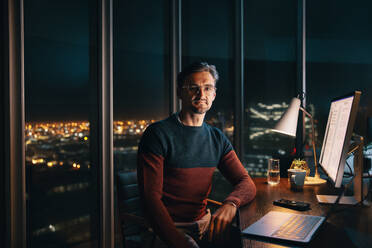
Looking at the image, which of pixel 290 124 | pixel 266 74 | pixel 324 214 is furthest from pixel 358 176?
pixel 266 74

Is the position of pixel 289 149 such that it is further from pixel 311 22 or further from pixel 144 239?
pixel 144 239

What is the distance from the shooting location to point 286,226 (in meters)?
1.14

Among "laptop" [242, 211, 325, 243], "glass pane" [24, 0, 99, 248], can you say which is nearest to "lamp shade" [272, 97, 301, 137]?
"laptop" [242, 211, 325, 243]

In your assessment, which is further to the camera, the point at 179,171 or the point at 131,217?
the point at 131,217

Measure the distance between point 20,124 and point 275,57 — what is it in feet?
8.84

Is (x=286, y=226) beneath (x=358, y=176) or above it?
beneath

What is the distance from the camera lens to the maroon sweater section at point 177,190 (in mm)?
1335

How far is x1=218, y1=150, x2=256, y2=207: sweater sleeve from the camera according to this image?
1.52 meters

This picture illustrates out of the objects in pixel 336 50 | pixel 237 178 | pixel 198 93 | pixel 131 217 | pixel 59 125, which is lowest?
pixel 131 217

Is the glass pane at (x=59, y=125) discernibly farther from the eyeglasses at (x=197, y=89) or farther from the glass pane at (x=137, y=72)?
the eyeglasses at (x=197, y=89)

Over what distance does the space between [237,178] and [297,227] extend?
566 millimetres

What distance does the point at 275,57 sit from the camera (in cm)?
340

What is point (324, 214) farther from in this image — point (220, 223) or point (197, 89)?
point (197, 89)

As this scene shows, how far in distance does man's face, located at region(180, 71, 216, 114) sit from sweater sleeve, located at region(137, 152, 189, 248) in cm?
33
